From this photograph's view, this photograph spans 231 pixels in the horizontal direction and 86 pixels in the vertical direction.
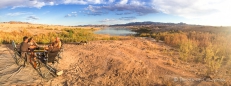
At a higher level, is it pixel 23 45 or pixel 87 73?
pixel 23 45

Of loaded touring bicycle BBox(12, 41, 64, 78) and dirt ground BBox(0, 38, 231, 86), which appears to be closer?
dirt ground BBox(0, 38, 231, 86)

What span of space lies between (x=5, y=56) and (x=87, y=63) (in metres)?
3.76

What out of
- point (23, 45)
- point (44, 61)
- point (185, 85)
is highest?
point (23, 45)

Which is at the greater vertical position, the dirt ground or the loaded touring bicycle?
the loaded touring bicycle

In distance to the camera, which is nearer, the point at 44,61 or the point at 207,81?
the point at 207,81

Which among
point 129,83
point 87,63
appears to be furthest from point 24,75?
point 129,83

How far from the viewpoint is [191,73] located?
804cm

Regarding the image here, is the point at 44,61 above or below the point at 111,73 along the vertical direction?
above

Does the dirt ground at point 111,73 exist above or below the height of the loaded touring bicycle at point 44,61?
below

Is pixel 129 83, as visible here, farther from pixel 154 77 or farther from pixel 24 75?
pixel 24 75

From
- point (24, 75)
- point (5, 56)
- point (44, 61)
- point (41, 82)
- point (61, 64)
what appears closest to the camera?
point (41, 82)

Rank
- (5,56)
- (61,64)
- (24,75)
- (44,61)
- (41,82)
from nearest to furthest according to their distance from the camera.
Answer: (41,82) → (24,75) → (44,61) → (61,64) → (5,56)

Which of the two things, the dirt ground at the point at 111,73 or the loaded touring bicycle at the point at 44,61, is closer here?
the dirt ground at the point at 111,73

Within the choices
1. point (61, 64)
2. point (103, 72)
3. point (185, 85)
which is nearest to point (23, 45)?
point (61, 64)
